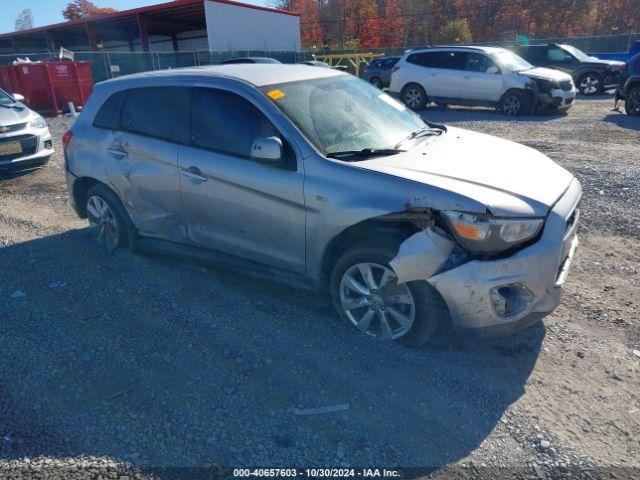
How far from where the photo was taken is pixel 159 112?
4387 millimetres

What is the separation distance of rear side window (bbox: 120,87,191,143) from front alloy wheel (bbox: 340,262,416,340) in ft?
6.23

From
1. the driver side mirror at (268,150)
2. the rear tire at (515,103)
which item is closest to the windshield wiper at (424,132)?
the driver side mirror at (268,150)

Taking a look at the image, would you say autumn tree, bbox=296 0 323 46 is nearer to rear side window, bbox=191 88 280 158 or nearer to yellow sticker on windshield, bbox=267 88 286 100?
rear side window, bbox=191 88 280 158

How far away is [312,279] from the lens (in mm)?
3650

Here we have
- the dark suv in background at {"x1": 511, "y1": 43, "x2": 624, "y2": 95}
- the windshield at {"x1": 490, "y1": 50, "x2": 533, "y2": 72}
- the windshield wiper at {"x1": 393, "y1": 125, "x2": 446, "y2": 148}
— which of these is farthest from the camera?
the dark suv in background at {"x1": 511, "y1": 43, "x2": 624, "y2": 95}

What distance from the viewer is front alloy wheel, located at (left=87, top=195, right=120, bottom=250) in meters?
5.00

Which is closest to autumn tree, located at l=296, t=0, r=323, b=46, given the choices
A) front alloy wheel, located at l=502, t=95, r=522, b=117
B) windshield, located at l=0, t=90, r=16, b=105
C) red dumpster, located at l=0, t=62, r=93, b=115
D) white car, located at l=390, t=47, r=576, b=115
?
red dumpster, located at l=0, t=62, r=93, b=115

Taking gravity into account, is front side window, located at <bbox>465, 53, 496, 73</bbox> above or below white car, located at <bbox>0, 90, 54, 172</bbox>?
above

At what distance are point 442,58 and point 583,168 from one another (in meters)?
8.03

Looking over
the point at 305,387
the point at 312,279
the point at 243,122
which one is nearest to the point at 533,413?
the point at 305,387

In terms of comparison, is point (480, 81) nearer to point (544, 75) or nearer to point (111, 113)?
point (544, 75)

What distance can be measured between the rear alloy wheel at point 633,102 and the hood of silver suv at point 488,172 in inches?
411

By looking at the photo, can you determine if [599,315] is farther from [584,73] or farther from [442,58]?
[584,73]

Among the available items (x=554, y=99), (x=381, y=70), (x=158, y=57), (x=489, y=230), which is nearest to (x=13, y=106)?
(x=489, y=230)
